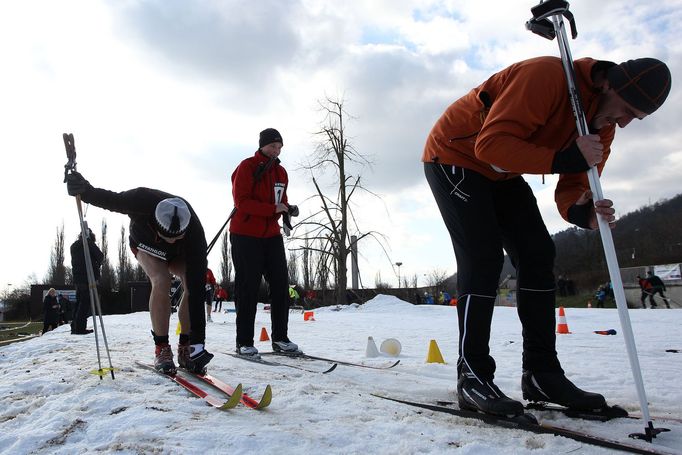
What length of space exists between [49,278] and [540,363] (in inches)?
2457

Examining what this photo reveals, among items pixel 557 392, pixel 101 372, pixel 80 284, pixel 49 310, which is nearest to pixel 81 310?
pixel 80 284

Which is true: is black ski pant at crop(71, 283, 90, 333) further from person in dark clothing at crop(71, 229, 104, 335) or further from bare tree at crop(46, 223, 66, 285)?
bare tree at crop(46, 223, 66, 285)

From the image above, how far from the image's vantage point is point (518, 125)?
7.38 ft

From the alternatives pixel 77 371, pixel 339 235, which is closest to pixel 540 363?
pixel 77 371

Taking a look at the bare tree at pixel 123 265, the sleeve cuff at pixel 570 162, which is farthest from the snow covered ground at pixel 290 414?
the bare tree at pixel 123 265

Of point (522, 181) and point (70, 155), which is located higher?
point (70, 155)

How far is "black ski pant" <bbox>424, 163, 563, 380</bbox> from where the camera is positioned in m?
2.52

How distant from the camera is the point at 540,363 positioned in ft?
8.60

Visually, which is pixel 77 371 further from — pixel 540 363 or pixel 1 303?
pixel 1 303

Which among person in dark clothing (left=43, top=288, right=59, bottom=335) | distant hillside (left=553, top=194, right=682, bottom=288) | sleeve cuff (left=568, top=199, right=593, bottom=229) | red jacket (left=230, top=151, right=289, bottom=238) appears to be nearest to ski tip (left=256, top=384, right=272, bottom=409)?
sleeve cuff (left=568, top=199, right=593, bottom=229)

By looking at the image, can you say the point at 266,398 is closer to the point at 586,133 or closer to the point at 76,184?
the point at 586,133

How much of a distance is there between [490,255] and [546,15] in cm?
132

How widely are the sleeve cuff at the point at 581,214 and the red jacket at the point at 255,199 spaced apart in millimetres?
2878

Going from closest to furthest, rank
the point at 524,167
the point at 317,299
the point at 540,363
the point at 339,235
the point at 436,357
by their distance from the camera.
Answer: the point at 524,167 → the point at 540,363 → the point at 436,357 → the point at 339,235 → the point at 317,299
